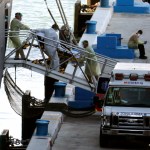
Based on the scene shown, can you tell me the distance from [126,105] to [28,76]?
103ft

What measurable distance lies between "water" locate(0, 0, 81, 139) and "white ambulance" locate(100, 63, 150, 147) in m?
17.5

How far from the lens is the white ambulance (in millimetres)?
23922

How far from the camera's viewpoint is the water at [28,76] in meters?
45.0

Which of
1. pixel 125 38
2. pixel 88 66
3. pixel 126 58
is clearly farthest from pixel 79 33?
pixel 88 66

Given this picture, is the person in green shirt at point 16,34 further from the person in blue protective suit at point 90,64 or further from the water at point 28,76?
the water at point 28,76

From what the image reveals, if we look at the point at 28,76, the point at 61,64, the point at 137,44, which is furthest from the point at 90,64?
the point at 28,76

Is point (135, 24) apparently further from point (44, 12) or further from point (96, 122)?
point (44, 12)

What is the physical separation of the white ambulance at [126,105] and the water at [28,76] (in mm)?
17504

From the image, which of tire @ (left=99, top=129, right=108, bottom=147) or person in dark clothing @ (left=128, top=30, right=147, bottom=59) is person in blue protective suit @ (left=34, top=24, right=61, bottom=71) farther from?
person in dark clothing @ (left=128, top=30, right=147, bottom=59)

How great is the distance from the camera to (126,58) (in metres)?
35.9

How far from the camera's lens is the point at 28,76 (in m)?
55.5

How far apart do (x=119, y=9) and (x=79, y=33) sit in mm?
2976

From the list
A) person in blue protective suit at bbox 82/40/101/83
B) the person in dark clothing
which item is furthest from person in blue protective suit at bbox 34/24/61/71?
the person in dark clothing

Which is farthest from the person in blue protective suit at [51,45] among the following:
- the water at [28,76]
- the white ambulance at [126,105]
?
the water at [28,76]
